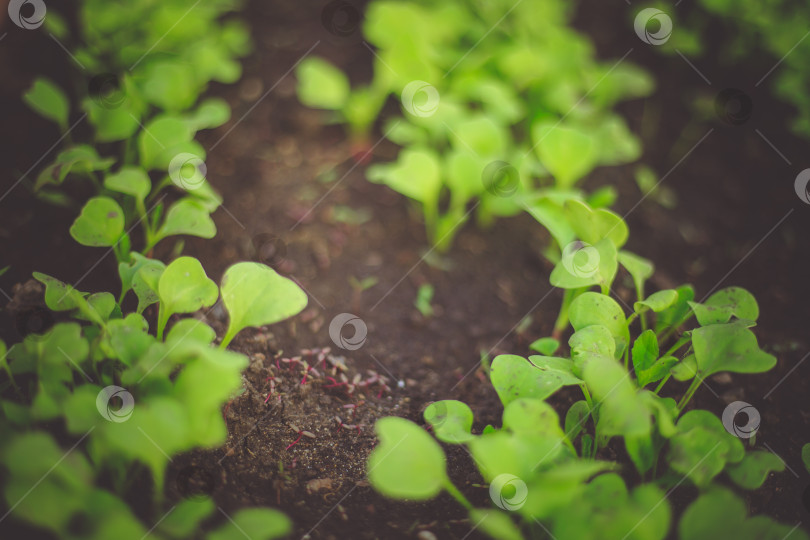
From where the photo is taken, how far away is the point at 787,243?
5.12ft

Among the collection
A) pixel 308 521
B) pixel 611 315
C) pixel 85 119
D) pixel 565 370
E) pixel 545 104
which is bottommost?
pixel 308 521

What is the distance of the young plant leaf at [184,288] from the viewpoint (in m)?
0.95

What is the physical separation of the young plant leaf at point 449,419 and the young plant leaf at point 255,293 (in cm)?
32

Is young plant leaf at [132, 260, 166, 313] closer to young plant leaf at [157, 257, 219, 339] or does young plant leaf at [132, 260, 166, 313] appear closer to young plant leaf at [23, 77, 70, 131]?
young plant leaf at [157, 257, 219, 339]

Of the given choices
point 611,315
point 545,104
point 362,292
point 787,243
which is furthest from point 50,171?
point 787,243

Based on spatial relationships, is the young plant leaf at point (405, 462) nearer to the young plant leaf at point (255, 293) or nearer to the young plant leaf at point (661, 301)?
the young plant leaf at point (255, 293)

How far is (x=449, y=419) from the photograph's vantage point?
3.13 feet

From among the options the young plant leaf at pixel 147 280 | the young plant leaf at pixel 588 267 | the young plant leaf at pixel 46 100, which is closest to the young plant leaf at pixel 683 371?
the young plant leaf at pixel 588 267

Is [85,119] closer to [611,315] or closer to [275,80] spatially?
[275,80]

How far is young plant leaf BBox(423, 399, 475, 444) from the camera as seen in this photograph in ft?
3.01

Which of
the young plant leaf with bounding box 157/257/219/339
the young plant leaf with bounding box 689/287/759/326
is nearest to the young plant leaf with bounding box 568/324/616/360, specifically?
the young plant leaf with bounding box 689/287/759/326

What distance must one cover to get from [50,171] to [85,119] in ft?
1.42

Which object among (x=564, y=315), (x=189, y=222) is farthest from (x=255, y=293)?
(x=564, y=315)

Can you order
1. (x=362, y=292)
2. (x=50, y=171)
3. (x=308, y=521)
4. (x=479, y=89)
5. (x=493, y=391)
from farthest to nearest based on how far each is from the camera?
(x=479, y=89) → (x=362, y=292) → (x=493, y=391) → (x=50, y=171) → (x=308, y=521)
